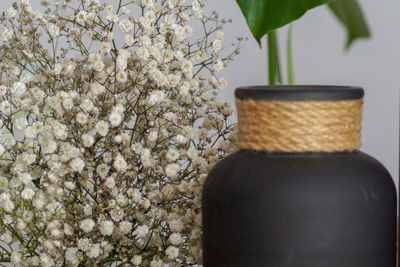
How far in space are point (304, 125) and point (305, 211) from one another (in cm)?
9

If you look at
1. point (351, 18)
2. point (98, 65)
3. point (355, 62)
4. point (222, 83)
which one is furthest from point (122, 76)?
point (355, 62)

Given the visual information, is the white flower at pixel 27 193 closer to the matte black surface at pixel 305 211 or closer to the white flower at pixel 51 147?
the white flower at pixel 51 147

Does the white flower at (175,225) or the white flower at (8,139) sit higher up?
the white flower at (8,139)

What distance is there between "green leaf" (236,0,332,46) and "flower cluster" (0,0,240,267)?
0.10 m

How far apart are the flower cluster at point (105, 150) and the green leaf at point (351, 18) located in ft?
1.47

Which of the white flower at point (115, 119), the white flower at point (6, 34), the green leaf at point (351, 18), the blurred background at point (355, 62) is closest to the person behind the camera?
the white flower at point (115, 119)

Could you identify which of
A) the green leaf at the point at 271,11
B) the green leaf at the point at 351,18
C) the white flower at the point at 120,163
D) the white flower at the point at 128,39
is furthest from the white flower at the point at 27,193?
the green leaf at the point at 351,18

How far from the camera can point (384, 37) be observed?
4.96 ft

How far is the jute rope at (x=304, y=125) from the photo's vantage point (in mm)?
726

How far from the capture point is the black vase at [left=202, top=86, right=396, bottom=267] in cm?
70

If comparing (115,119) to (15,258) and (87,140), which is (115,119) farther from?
(15,258)

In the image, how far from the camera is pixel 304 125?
0.73 metres

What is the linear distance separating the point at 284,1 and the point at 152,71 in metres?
0.18

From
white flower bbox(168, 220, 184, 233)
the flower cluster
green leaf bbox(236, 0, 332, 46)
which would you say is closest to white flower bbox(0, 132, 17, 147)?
the flower cluster
